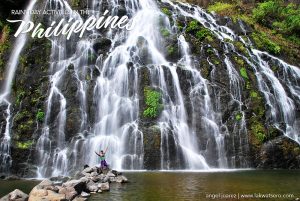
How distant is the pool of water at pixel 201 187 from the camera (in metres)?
13.1

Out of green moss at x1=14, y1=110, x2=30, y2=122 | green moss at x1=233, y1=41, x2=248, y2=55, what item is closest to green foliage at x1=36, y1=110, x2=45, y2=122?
green moss at x1=14, y1=110, x2=30, y2=122

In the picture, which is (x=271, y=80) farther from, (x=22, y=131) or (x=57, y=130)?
(x=22, y=131)

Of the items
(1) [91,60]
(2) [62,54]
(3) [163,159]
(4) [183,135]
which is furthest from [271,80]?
(2) [62,54]

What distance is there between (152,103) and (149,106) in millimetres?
293

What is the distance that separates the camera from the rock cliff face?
76.1ft

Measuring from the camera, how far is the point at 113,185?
1620 cm

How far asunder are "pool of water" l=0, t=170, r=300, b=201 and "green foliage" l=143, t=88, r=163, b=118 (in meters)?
6.26

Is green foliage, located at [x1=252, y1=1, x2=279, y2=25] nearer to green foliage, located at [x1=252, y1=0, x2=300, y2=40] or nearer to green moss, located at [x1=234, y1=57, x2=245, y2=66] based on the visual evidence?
green foliage, located at [x1=252, y1=0, x2=300, y2=40]

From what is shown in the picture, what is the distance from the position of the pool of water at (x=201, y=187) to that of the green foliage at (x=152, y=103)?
6260 mm

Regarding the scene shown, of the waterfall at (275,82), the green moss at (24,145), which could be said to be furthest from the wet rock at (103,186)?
the waterfall at (275,82)

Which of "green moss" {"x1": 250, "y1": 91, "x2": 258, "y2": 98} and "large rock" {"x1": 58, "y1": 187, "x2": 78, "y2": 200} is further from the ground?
"green moss" {"x1": 250, "y1": 91, "x2": 258, "y2": 98}

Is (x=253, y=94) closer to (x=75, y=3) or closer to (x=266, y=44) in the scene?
(x=266, y=44)

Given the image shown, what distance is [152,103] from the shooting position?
25109 millimetres

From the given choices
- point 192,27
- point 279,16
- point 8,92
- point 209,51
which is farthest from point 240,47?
point 8,92
